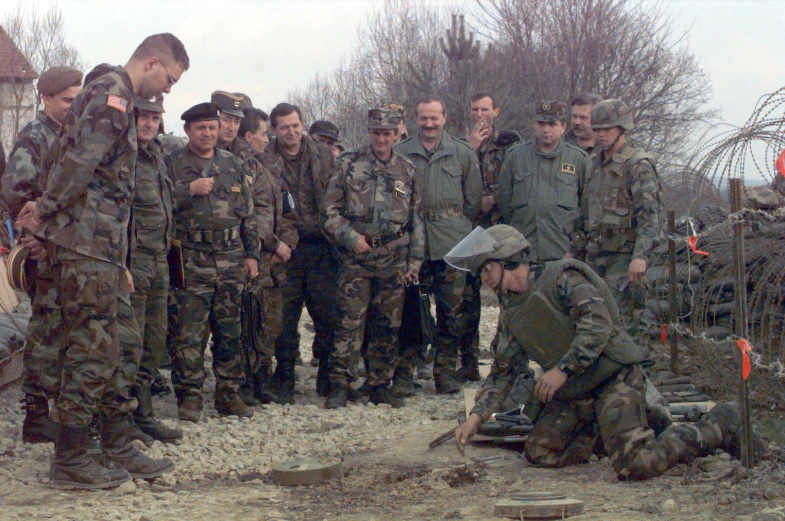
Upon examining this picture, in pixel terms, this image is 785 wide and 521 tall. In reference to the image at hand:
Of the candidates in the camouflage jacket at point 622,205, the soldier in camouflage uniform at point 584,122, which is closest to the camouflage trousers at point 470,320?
the camouflage jacket at point 622,205

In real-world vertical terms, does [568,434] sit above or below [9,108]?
below

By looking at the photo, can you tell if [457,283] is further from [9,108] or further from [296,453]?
[9,108]

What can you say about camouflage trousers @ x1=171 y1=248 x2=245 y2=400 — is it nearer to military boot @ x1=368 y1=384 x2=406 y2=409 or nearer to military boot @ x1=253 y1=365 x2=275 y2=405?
military boot @ x1=253 y1=365 x2=275 y2=405

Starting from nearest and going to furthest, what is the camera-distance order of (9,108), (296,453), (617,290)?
(296,453) → (617,290) → (9,108)

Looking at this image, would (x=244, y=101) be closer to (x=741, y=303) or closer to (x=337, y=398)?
(x=337, y=398)

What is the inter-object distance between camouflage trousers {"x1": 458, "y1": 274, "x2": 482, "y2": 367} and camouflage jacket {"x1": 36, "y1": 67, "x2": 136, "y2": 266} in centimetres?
356

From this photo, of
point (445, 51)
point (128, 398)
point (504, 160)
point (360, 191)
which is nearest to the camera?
point (128, 398)

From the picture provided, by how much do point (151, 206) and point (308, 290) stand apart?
2013mm

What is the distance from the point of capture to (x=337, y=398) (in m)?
7.53

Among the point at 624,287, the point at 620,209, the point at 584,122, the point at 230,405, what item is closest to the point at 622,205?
the point at 620,209

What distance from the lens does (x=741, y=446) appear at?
16.4 ft

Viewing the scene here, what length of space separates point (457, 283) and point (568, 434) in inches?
99.3

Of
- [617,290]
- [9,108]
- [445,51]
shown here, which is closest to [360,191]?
[617,290]

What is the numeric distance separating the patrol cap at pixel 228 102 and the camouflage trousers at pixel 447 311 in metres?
1.95
